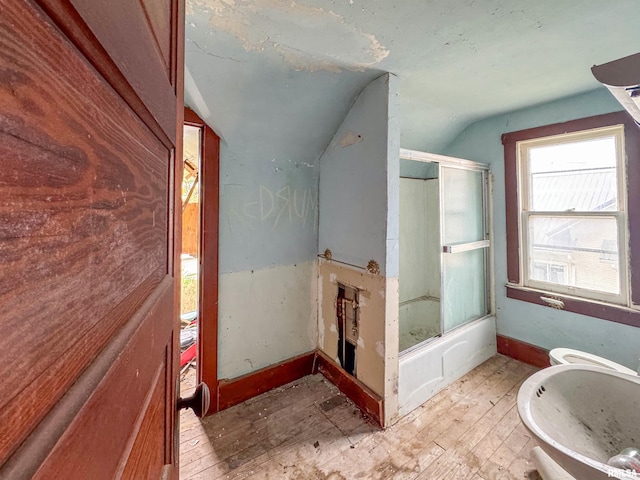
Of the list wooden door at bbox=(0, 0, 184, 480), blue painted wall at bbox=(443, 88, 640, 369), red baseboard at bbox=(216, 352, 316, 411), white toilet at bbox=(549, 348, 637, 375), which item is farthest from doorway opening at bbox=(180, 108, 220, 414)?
blue painted wall at bbox=(443, 88, 640, 369)

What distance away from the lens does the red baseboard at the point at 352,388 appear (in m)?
1.57

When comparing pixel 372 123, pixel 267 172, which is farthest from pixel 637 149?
pixel 267 172

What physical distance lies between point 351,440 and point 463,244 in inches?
62.2

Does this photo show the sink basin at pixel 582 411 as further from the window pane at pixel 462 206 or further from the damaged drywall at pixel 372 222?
the window pane at pixel 462 206

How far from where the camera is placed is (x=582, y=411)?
3.15 feet

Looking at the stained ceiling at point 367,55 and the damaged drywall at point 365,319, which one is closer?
the stained ceiling at point 367,55

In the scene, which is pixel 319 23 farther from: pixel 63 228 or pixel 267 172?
pixel 63 228

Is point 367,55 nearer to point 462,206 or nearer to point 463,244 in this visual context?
point 462,206

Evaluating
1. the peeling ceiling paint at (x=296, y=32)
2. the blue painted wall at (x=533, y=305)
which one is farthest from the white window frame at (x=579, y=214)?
the peeling ceiling paint at (x=296, y=32)

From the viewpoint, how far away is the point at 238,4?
39.4 inches

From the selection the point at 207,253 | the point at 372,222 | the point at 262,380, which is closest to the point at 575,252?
the point at 372,222

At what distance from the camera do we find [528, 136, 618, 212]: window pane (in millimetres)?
1802

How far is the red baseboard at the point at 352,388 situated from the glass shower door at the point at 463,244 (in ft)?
2.52

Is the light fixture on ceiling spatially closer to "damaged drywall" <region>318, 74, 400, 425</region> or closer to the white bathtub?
"damaged drywall" <region>318, 74, 400, 425</region>
